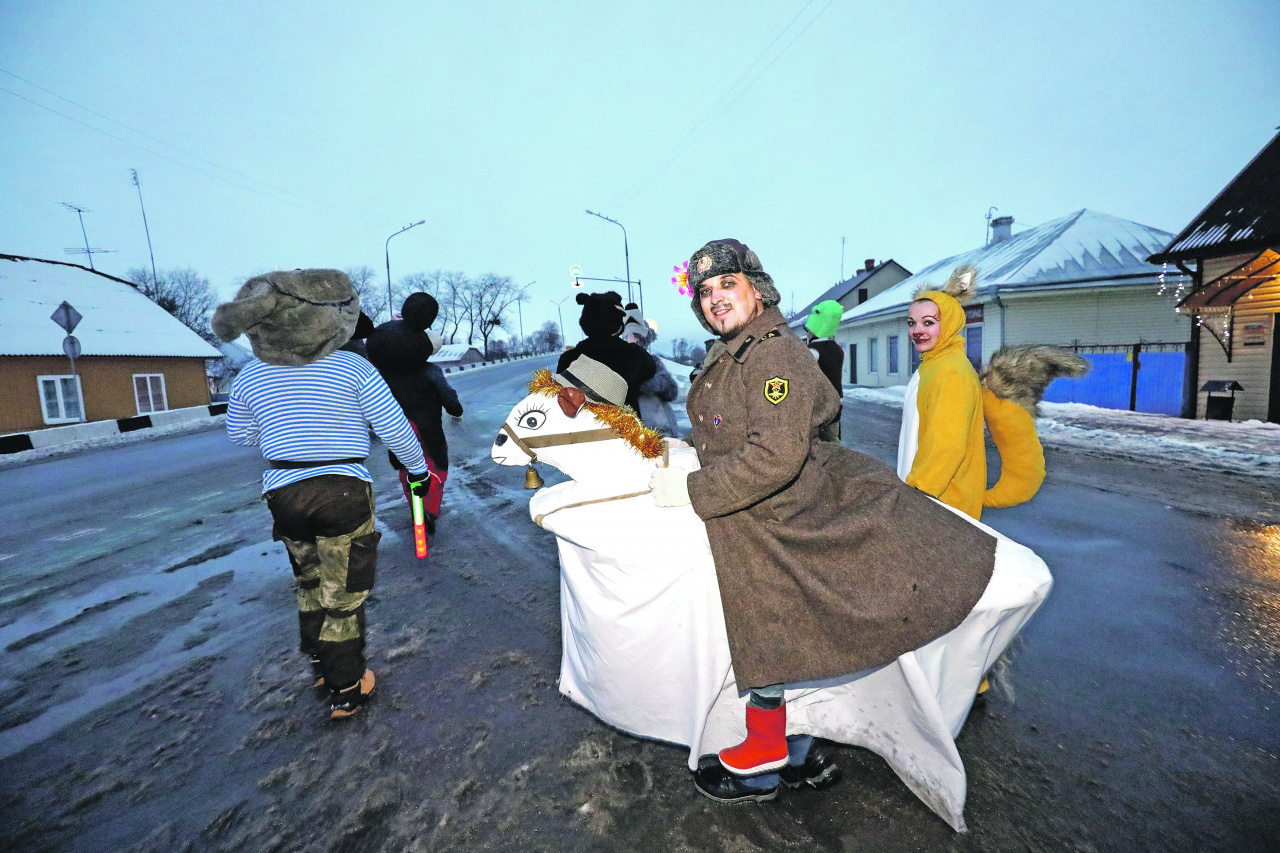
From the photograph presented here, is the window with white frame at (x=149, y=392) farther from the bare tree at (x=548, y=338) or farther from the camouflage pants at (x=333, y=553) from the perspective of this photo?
the bare tree at (x=548, y=338)

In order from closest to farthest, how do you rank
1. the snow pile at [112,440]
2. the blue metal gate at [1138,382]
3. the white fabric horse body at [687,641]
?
the white fabric horse body at [687,641] < the snow pile at [112,440] < the blue metal gate at [1138,382]

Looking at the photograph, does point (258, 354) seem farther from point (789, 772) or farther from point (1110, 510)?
point (1110, 510)

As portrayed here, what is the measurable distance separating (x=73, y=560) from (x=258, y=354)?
449 cm

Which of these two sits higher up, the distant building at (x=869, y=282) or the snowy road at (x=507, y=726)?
the distant building at (x=869, y=282)

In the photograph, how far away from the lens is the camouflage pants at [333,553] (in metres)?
2.52

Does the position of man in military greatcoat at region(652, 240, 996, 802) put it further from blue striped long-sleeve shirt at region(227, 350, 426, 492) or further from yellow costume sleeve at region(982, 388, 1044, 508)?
blue striped long-sleeve shirt at region(227, 350, 426, 492)

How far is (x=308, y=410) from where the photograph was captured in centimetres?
251

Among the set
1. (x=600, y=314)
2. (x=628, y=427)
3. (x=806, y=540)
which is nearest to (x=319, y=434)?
(x=628, y=427)

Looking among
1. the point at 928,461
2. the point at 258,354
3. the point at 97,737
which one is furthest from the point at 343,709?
the point at 928,461

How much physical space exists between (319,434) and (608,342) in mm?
1916

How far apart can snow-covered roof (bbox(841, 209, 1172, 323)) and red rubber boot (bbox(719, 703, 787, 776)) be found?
14.5 meters

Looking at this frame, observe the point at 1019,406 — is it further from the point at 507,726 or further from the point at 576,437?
the point at 507,726

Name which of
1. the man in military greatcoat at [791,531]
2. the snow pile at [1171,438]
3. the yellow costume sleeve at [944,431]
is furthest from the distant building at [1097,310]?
the man in military greatcoat at [791,531]

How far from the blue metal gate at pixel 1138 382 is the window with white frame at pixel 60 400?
30106 millimetres
